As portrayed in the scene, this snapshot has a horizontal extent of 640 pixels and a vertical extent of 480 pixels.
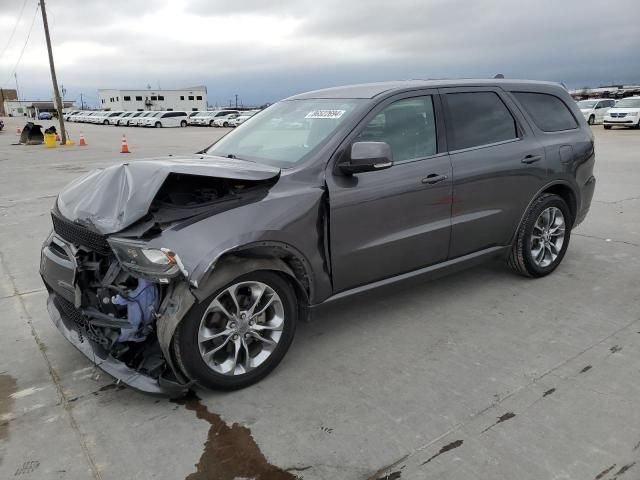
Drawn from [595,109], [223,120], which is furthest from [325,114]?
[223,120]

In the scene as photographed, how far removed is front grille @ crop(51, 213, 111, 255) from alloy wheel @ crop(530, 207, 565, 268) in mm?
3631

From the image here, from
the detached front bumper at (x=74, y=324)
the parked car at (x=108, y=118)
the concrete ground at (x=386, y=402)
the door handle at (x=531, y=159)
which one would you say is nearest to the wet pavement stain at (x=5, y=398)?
the concrete ground at (x=386, y=402)

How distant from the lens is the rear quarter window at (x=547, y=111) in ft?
15.5

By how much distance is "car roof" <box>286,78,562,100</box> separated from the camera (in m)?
3.90

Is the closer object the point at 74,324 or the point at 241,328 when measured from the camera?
the point at 241,328

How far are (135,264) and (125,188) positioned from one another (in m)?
0.56

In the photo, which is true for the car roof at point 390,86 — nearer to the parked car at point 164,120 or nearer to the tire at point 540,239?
the tire at point 540,239

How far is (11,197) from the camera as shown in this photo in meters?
9.78

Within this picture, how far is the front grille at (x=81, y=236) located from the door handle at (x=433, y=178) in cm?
221

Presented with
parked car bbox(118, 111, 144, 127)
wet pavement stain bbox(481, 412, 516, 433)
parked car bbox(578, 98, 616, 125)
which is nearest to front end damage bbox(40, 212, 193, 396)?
wet pavement stain bbox(481, 412, 516, 433)

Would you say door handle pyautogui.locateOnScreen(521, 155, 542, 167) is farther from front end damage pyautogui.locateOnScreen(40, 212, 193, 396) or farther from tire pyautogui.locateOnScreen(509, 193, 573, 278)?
front end damage pyautogui.locateOnScreen(40, 212, 193, 396)

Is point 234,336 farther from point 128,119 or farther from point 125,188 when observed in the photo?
point 128,119

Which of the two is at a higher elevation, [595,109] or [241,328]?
[595,109]

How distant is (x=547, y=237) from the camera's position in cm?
489
